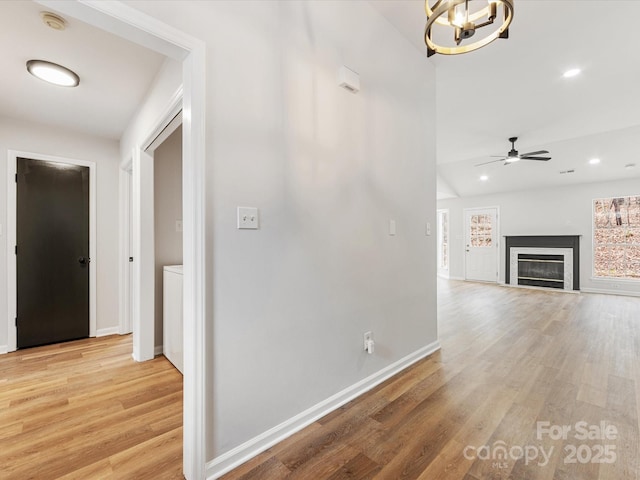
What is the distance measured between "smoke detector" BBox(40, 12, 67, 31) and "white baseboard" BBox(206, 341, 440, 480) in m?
2.78

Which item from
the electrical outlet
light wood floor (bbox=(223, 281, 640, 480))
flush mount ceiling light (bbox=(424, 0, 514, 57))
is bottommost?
light wood floor (bbox=(223, 281, 640, 480))

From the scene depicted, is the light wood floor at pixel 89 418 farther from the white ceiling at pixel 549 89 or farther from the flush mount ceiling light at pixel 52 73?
the white ceiling at pixel 549 89

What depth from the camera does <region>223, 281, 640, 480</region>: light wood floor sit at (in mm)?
1400

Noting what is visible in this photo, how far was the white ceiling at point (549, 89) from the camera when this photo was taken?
231 cm

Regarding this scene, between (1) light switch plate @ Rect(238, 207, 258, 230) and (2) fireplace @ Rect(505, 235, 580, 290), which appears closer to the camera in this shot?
(1) light switch plate @ Rect(238, 207, 258, 230)

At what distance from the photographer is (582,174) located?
6.33 meters

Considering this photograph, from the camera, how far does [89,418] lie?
1.84 metres

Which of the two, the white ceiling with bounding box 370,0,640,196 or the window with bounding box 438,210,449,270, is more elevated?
the white ceiling with bounding box 370,0,640,196

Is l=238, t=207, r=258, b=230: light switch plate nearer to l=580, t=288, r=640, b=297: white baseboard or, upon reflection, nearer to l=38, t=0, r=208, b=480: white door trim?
l=38, t=0, r=208, b=480: white door trim

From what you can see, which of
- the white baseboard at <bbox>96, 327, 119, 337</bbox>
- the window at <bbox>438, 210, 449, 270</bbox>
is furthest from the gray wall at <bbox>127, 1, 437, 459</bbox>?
the window at <bbox>438, 210, 449, 270</bbox>

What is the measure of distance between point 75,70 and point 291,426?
10.6 ft

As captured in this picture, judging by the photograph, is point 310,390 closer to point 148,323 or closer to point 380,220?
point 380,220

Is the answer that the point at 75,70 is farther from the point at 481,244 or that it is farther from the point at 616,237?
the point at 616,237

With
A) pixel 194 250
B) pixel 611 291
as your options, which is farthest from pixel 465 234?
pixel 194 250
